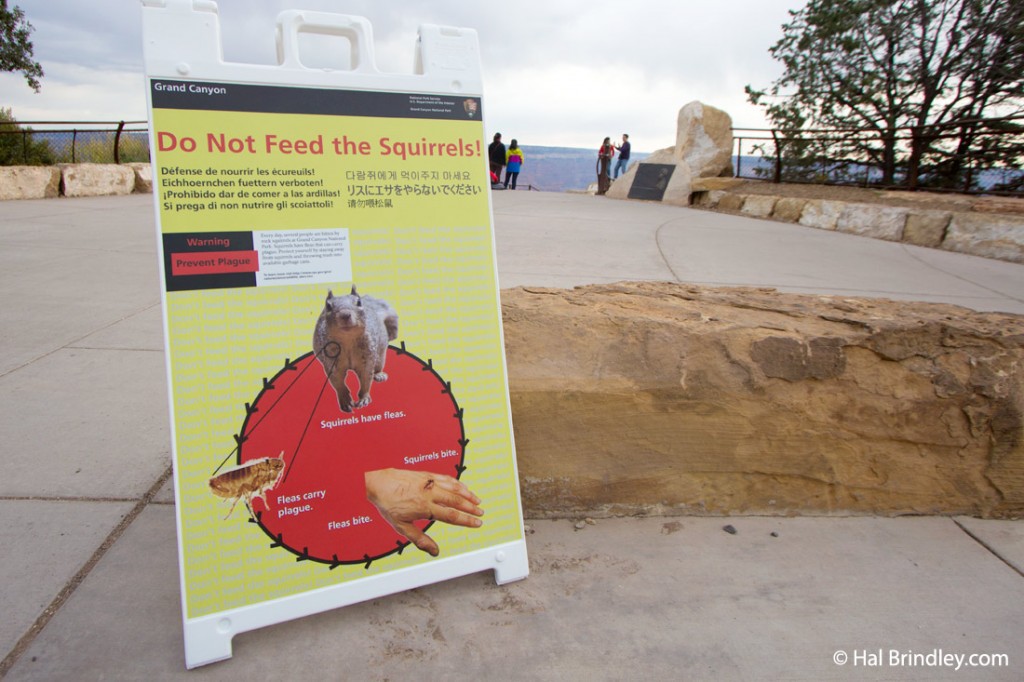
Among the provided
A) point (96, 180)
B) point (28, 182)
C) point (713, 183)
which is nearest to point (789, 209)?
point (713, 183)

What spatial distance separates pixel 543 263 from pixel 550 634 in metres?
5.34

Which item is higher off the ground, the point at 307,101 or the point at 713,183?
the point at 713,183

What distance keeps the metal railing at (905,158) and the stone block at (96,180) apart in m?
12.7

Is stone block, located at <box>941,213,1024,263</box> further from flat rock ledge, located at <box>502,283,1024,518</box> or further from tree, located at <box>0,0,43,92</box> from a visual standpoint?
tree, located at <box>0,0,43,92</box>

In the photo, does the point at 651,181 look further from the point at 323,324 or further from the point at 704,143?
the point at 323,324

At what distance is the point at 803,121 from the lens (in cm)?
1392

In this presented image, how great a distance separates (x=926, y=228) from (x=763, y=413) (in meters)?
8.53

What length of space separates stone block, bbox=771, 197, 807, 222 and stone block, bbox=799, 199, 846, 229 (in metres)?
0.10

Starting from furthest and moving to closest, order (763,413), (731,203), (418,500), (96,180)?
(731,203)
(96,180)
(763,413)
(418,500)

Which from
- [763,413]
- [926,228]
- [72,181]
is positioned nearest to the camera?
[763,413]

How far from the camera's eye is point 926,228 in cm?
945

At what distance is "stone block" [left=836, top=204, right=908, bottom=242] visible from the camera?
983cm

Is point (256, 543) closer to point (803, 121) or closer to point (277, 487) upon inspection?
point (277, 487)

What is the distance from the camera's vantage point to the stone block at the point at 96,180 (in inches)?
490
